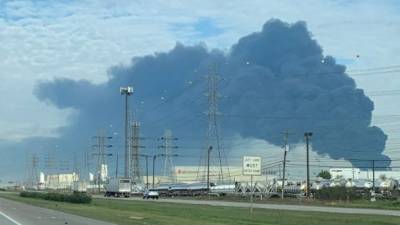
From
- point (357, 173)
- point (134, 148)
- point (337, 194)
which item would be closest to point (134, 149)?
point (134, 148)

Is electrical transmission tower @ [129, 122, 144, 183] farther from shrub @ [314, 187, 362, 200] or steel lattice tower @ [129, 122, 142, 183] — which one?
shrub @ [314, 187, 362, 200]

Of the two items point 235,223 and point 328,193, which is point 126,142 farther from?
point 235,223

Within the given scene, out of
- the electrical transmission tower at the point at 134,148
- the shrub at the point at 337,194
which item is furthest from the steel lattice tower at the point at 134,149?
the shrub at the point at 337,194

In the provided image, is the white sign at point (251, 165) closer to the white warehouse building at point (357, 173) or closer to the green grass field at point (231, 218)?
the green grass field at point (231, 218)

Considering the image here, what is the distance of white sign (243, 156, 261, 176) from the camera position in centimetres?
4631

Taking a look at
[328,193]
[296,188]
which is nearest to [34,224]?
[328,193]

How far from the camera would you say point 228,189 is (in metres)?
121

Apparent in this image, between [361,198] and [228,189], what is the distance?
122 feet

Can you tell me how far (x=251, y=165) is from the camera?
153 ft

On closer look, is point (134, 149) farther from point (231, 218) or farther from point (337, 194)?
point (231, 218)

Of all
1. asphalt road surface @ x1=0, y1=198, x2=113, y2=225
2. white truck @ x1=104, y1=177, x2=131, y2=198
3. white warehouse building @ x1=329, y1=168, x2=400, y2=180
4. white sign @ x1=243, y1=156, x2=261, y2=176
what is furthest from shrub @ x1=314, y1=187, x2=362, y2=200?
white warehouse building @ x1=329, y1=168, x2=400, y2=180

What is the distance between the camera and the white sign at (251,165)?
46312 mm

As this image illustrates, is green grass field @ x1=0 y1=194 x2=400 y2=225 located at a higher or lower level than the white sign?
lower

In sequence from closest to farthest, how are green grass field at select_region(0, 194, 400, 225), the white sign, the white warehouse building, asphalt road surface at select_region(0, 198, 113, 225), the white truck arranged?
asphalt road surface at select_region(0, 198, 113, 225) → green grass field at select_region(0, 194, 400, 225) → the white sign → the white truck → the white warehouse building
